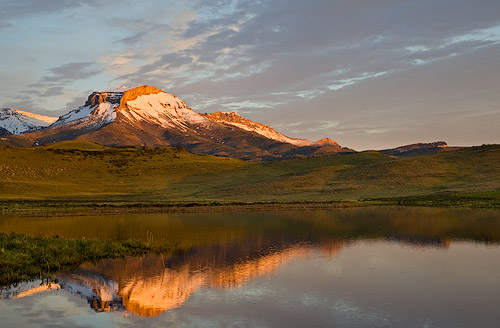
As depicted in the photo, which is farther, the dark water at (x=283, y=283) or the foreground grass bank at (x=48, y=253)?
the foreground grass bank at (x=48, y=253)

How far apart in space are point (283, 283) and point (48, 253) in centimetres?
1484

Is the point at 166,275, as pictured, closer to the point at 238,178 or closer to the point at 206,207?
the point at 206,207

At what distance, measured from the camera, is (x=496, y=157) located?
124 metres

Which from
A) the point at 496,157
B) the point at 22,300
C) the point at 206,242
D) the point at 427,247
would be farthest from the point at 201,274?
the point at 496,157

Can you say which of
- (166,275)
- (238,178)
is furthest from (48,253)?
(238,178)

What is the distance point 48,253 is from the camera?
30703 mm

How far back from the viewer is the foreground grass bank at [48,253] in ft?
88.8

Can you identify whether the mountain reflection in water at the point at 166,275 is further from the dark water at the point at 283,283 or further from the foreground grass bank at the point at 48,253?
the foreground grass bank at the point at 48,253

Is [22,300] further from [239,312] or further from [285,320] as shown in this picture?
[285,320]

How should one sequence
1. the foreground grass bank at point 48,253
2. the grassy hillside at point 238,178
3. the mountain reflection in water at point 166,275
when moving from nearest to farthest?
the mountain reflection in water at point 166,275, the foreground grass bank at point 48,253, the grassy hillside at point 238,178

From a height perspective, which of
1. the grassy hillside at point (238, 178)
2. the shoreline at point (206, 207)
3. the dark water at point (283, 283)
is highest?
the grassy hillside at point (238, 178)

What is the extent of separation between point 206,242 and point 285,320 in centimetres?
2070

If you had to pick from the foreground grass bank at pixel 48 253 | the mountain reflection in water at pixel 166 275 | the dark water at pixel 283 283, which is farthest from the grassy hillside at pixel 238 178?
the foreground grass bank at pixel 48 253

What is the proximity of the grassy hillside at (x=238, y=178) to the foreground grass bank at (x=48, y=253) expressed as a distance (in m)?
53.3
